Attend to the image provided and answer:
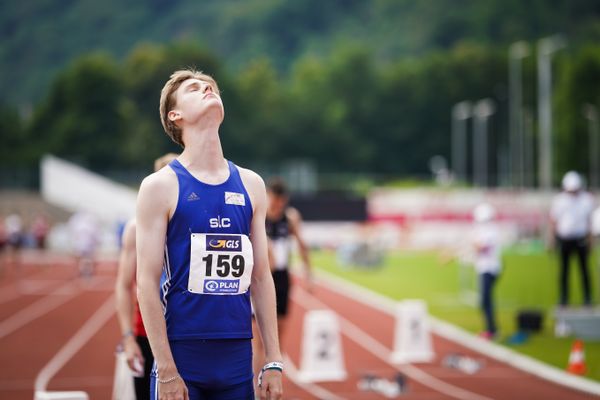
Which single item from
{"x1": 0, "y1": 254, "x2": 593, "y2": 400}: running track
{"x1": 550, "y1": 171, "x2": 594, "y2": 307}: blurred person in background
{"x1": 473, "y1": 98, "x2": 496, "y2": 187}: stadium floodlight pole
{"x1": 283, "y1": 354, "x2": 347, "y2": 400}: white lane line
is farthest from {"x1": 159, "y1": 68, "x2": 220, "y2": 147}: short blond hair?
{"x1": 473, "y1": 98, "x2": 496, "y2": 187}: stadium floodlight pole

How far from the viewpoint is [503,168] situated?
390ft

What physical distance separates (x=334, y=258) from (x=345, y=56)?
8279 centimetres

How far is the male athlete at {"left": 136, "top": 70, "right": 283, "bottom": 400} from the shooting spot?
4.54 meters

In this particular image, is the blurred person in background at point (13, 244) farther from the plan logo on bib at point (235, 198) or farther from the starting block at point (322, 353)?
the plan logo on bib at point (235, 198)

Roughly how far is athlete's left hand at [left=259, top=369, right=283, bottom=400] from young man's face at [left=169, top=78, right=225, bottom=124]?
3.53 feet

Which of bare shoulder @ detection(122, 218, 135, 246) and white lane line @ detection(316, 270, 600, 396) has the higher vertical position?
bare shoulder @ detection(122, 218, 135, 246)

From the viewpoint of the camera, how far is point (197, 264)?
4.57 meters

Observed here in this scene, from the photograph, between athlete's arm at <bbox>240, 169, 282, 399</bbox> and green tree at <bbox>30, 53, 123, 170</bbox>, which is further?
green tree at <bbox>30, 53, 123, 170</bbox>

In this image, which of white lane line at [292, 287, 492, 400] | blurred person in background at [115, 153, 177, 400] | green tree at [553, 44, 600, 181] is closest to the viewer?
blurred person in background at [115, 153, 177, 400]

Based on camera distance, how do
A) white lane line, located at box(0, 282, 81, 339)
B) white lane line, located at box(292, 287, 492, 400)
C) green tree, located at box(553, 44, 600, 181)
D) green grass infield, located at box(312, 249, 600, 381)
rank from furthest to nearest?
green tree, located at box(553, 44, 600, 181) → white lane line, located at box(0, 282, 81, 339) → green grass infield, located at box(312, 249, 600, 381) → white lane line, located at box(292, 287, 492, 400)

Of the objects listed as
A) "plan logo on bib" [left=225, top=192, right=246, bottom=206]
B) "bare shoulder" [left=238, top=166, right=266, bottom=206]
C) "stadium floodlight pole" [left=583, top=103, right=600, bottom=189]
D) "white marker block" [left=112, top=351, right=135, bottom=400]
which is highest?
"stadium floodlight pole" [left=583, top=103, right=600, bottom=189]

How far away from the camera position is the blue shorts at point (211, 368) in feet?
14.9

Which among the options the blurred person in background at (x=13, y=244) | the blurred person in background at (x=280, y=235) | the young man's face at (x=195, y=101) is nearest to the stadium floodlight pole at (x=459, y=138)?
the blurred person in background at (x=13, y=244)

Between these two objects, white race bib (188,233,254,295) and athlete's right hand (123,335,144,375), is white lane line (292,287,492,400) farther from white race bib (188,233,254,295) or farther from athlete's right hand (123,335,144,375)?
white race bib (188,233,254,295)
